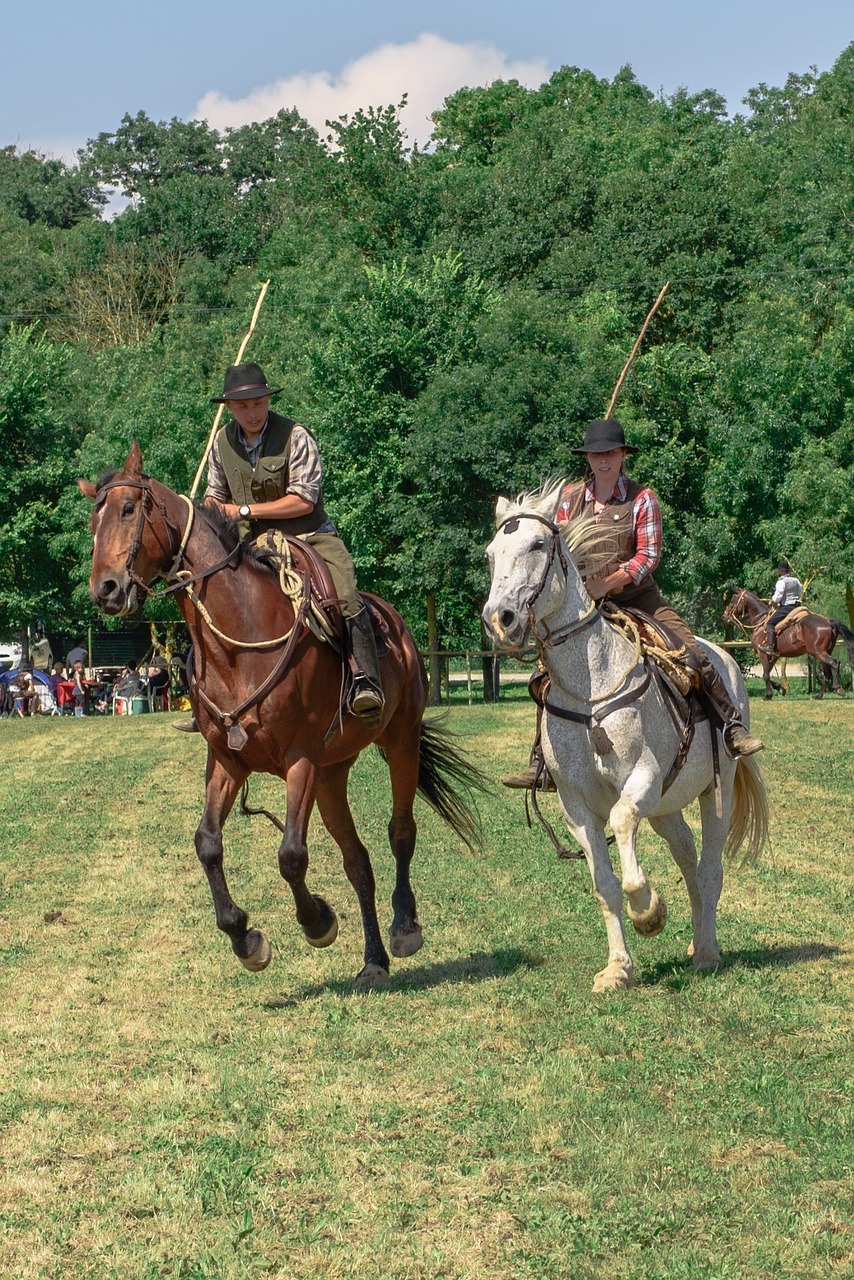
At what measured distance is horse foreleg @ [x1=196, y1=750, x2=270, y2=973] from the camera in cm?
859

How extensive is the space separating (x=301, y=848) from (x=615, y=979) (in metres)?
1.90

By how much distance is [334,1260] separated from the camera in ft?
16.1

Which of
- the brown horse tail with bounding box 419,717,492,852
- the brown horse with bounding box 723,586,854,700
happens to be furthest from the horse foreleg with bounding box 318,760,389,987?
the brown horse with bounding box 723,586,854,700

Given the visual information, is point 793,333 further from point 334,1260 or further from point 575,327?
point 334,1260

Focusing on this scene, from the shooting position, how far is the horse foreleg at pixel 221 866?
8.59 metres

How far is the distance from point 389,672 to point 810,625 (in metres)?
25.0

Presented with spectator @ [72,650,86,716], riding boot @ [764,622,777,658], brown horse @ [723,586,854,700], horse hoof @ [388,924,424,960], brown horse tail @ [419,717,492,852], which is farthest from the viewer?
spectator @ [72,650,86,716]

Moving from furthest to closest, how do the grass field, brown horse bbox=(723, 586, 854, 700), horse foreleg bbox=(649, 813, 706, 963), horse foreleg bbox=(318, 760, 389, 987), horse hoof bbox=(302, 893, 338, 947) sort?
brown horse bbox=(723, 586, 854, 700)
horse foreleg bbox=(318, 760, 389, 987)
horse foreleg bbox=(649, 813, 706, 963)
horse hoof bbox=(302, 893, 338, 947)
the grass field

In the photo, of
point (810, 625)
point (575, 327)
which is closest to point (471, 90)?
point (575, 327)

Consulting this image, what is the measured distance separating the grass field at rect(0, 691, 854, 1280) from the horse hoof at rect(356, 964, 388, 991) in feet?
0.41

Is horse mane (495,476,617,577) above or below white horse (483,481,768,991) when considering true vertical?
above

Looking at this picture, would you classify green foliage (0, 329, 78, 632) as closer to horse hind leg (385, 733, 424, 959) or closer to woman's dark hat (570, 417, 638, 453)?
horse hind leg (385, 733, 424, 959)

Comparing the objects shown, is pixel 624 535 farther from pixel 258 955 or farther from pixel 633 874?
pixel 258 955

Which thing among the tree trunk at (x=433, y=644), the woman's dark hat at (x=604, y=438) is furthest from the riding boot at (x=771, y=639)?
the woman's dark hat at (x=604, y=438)
